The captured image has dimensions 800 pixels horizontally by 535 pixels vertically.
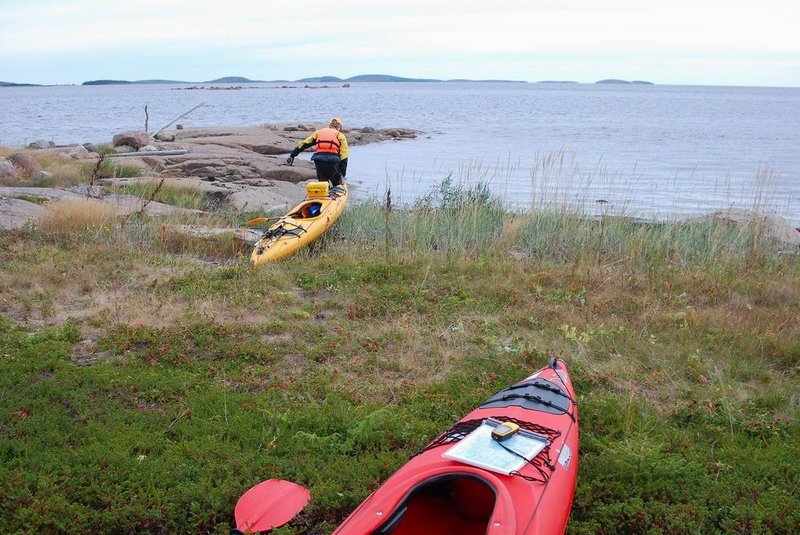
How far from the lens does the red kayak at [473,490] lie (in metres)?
3.14

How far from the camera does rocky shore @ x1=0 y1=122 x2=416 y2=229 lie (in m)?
11.4

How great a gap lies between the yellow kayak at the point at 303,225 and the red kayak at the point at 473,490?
5.03 metres

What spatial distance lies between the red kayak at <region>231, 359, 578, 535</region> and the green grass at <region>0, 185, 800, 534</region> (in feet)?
0.69

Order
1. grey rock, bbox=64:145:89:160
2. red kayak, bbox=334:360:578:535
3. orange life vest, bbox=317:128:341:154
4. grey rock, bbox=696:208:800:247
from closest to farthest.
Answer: red kayak, bbox=334:360:578:535 → grey rock, bbox=696:208:800:247 → orange life vest, bbox=317:128:341:154 → grey rock, bbox=64:145:89:160

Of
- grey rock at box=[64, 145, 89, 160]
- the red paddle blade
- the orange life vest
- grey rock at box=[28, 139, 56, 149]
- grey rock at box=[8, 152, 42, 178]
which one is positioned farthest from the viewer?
grey rock at box=[28, 139, 56, 149]

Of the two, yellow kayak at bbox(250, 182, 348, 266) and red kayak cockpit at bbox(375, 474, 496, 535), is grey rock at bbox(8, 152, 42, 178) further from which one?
red kayak cockpit at bbox(375, 474, 496, 535)

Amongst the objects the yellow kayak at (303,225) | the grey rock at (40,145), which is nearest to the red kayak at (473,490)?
the yellow kayak at (303,225)

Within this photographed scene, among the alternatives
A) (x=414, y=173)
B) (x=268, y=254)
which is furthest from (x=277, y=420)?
(x=414, y=173)

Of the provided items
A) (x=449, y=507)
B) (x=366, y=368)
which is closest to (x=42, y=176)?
(x=366, y=368)

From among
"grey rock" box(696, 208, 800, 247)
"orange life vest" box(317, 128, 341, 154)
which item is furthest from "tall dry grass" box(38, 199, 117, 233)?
"grey rock" box(696, 208, 800, 247)

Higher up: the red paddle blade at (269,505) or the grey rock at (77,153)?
the grey rock at (77,153)

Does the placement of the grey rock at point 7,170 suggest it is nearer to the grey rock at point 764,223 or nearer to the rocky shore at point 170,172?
the rocky shore at point 170,172

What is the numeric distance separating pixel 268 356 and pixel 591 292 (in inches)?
140

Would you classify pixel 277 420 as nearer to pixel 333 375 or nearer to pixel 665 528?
pixel 333 375
